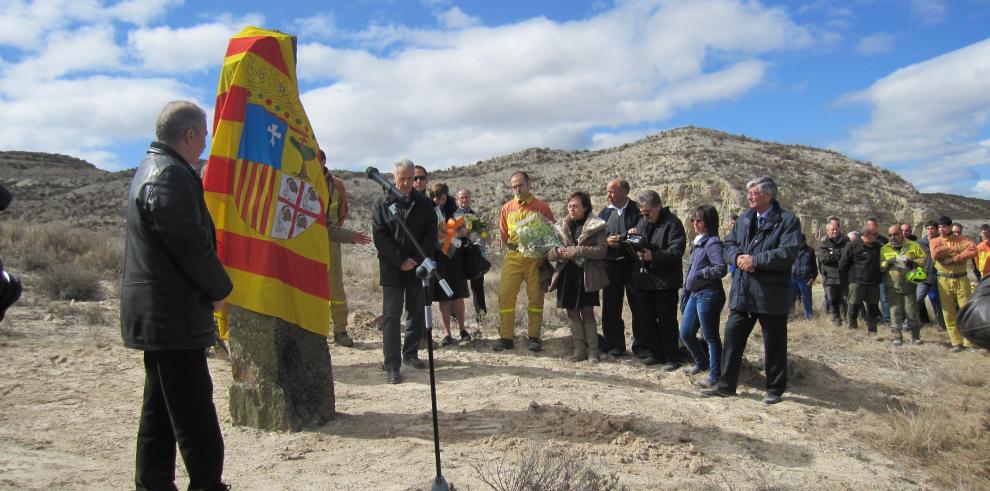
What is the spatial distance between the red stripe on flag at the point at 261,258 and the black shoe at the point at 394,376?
5.52 ft

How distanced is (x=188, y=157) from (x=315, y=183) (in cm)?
168

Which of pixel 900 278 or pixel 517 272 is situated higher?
pixel 517 272

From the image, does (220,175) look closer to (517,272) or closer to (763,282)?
(517,272)

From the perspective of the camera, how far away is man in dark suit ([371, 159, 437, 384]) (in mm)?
5938

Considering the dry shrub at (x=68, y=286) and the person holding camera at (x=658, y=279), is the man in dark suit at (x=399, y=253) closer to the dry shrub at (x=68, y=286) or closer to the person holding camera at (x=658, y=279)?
the person holding camera at (x=658, y=279)

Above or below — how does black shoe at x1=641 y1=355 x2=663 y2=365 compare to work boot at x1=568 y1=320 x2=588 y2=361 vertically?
below

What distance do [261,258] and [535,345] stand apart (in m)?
3.91

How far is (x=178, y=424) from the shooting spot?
3062 millimetres

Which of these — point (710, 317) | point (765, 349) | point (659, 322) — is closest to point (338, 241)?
point (659, 322)

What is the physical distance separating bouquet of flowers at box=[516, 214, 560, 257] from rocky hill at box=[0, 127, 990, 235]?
2215 cm

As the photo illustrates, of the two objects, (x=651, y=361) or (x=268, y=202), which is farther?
(x=651, y=361)

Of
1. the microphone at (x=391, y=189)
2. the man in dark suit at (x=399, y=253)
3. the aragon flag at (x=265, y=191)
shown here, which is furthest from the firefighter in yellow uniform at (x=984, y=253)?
the aragon flag at (x=265, y=191)

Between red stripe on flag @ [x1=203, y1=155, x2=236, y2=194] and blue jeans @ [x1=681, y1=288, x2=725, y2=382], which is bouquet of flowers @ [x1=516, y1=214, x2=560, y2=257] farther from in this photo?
red stripe on flag @ [x1=203, y1=155, x2=236, y2=194]

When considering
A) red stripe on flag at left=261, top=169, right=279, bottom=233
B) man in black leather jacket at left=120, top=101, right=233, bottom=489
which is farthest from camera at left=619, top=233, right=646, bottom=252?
man in black leather jacket at left=120, top=101, right=233, bottom=489
